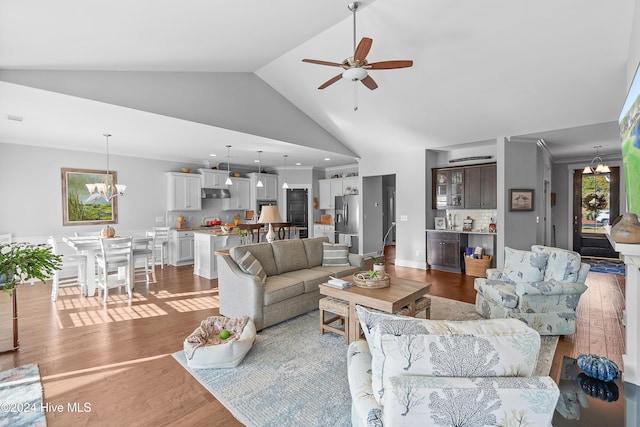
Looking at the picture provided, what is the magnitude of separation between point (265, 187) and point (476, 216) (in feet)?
18.7

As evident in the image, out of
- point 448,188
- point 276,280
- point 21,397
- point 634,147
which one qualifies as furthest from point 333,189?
point 21,397

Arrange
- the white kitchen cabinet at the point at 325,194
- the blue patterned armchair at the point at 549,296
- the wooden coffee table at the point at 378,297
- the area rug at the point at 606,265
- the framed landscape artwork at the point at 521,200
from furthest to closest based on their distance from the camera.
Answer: the white kitchen cabinet at the point at 325,194, the area rug at the point at 606,265, the framed landscape artwork at the point at 521,200, the blue patterned armchair at the point at 549,296, the wooden coffee table at the point at 378,297

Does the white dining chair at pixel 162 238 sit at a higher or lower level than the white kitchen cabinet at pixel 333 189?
lower

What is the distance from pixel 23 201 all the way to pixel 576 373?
8331 millimetres

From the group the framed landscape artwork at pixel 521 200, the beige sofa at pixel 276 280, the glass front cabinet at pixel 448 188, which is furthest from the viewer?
the glass front cabinet at pixel 448 188

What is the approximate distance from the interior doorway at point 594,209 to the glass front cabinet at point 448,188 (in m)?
4.05

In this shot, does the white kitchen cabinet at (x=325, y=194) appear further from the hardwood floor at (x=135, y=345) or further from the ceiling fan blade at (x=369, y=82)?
the ceiling fan blade at (x=369, y=82)

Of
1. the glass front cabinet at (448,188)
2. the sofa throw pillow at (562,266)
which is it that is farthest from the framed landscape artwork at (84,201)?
the sofa throw pillow at (562,266)

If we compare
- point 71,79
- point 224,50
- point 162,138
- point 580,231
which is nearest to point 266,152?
point 162,138

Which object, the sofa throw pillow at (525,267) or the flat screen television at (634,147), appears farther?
the sofa throw pillow at (525,267)

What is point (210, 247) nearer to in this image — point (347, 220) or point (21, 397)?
point (21, 397)

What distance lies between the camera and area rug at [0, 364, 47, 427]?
212 centimetres

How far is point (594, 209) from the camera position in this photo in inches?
322

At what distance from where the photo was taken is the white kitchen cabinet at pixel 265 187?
30.2ft
